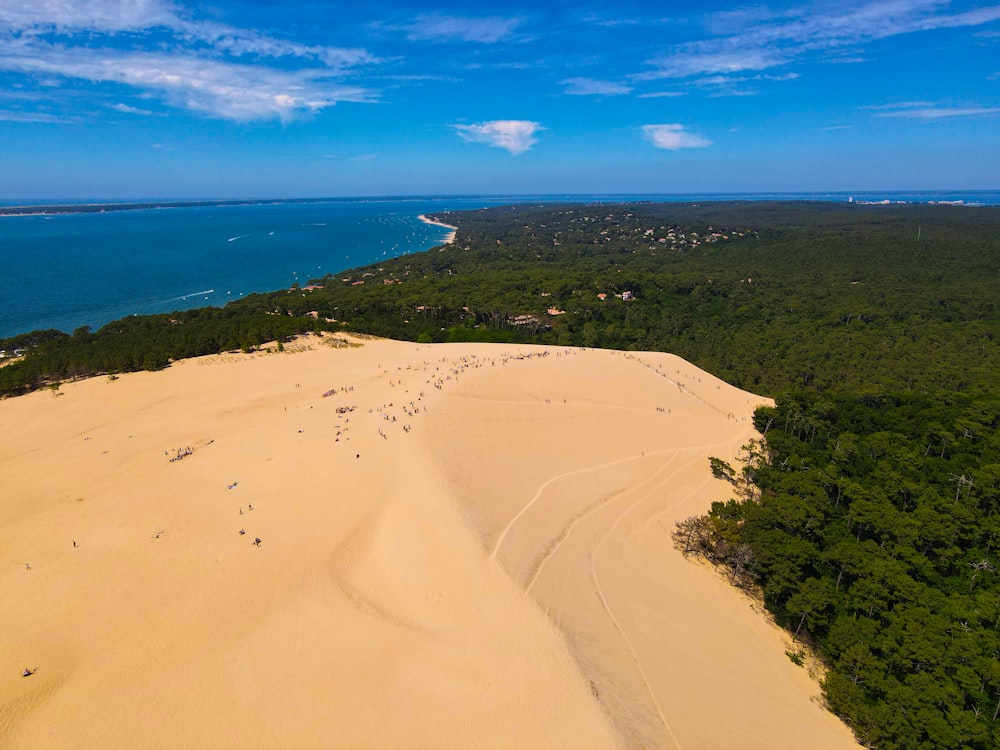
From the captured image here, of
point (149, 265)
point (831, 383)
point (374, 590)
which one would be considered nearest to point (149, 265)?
point (149, 265)

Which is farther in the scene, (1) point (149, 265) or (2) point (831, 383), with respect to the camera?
(1) point (149, 265)

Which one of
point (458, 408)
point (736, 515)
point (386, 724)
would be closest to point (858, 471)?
point (736, 515)

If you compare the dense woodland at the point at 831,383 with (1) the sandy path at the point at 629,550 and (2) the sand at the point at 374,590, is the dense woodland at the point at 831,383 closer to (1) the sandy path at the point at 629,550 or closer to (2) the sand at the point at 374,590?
(1) the sandy path at the point at 629,550

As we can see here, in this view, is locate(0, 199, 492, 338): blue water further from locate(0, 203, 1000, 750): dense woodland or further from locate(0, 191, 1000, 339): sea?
locate(0, 203, 1000, 750): dense woodland

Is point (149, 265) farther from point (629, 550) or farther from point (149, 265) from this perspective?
point (629, 550)

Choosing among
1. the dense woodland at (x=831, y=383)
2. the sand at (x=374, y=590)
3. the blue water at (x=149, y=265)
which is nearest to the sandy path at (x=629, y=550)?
the sand at (x=374, y=590)

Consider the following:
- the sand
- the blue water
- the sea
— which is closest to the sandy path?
the sand

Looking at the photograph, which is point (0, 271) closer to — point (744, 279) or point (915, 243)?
point (744, 279)
